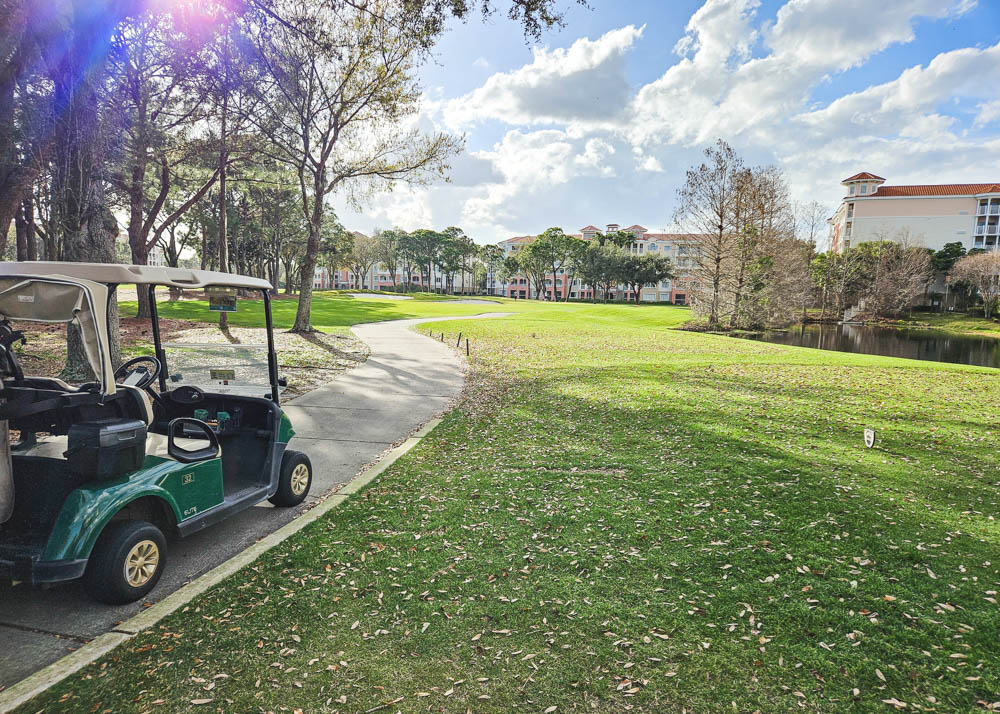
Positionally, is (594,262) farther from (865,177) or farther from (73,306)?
(73,306)

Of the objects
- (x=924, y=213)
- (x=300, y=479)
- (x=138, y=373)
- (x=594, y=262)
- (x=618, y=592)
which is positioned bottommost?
(x=618, y=592)

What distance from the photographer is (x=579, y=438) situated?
8.00m

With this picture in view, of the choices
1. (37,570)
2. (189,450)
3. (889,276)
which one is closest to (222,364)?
(189,450)

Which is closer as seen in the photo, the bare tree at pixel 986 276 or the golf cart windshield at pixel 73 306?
the golf cart windshield at pixel 73 306

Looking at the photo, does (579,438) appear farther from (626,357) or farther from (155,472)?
(626,357)

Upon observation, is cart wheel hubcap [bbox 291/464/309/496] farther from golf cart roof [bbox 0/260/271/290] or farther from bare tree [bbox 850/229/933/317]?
bare tree [bbox 850/229/933/317]

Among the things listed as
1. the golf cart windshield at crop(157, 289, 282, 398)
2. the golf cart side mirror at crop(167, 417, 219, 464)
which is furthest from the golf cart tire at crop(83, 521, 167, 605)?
the golf cart windshield at crop(157, 289, 282, 398)

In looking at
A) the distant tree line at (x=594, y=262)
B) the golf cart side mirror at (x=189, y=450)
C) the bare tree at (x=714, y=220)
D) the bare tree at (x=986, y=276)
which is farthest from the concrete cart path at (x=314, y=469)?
the distant tree line at (x=594, y=262)

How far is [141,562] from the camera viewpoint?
3.64m

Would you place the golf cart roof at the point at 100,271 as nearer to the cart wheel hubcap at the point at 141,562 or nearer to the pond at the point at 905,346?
the cart wheel hubcap at the point at 141,562

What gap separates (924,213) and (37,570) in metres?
119

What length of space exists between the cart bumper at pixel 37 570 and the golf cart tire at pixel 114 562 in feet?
0.81

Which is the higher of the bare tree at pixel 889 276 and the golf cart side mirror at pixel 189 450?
the bare tree at pixel 889 276

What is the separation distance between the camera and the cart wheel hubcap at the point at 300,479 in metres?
5.42
